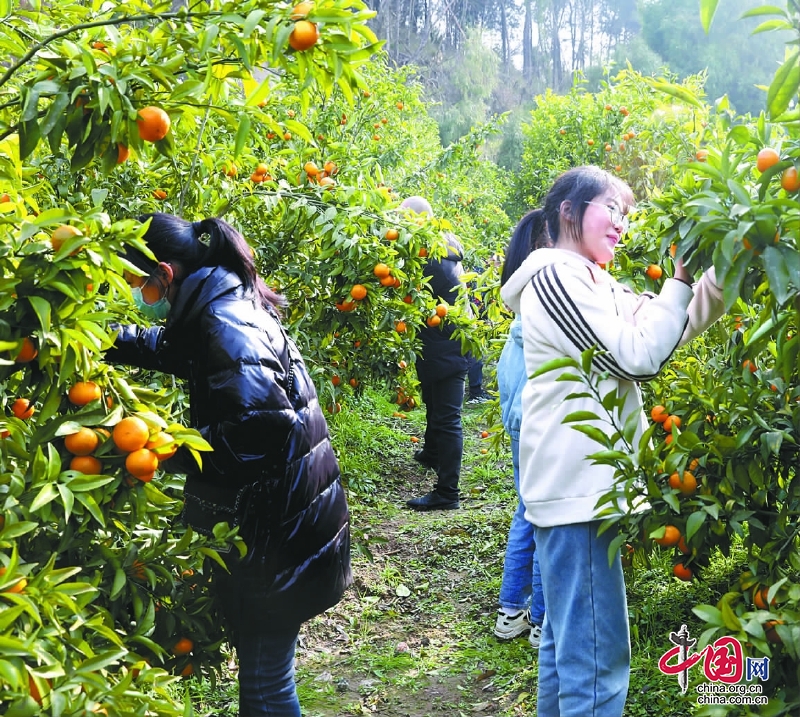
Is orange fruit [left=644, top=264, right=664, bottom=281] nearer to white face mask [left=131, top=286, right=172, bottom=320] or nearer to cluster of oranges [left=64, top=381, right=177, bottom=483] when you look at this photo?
white face mask [left=131, top=286, right=172, bottom=320]

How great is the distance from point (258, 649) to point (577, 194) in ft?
4.56

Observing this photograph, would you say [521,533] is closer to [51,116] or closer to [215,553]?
[215,553]

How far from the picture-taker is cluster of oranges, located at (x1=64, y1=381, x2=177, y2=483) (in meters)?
A: 1.59

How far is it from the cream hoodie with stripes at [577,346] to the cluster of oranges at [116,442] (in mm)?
843

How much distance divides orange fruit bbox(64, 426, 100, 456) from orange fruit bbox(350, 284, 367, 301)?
1.96 meters

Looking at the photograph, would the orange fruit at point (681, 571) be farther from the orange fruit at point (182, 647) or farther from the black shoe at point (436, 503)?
the black shoe at point (436, 503)

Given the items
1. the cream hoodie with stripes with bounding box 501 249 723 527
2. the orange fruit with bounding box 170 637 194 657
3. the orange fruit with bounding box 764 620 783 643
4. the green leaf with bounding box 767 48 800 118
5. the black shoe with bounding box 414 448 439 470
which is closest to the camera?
the green leaf with bounding box 767 48 800 118

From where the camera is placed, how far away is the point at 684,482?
68.3 inches

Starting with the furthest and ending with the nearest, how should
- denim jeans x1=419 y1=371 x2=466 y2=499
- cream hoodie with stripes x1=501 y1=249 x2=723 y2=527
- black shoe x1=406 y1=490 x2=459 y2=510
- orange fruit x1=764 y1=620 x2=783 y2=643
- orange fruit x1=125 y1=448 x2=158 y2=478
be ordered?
black shoe x1=406 y1=490 x2=459 y2=510, denim jeans x1=419 y1=371 x2=466 y2=499, cream hoodie with stripes x1=501 y1=249 x2=723 y2=527, orange fruit x1=125 y1=448 x2=158 y2=478, orange fruit x1=764 y1=620 x2=783 y2=643

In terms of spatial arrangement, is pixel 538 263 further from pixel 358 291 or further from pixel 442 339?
pixel 442 339

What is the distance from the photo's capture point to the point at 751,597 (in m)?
1.64

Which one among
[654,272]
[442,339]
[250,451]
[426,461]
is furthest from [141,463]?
[426,461]

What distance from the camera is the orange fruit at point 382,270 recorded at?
3380 millimetres

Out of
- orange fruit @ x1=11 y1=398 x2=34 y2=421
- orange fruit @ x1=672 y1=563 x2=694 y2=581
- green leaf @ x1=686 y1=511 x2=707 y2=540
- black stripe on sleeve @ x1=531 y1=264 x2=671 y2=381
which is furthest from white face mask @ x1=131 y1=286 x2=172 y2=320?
orange fruit @ x1=672 y1=563 x2=694 y2=581
